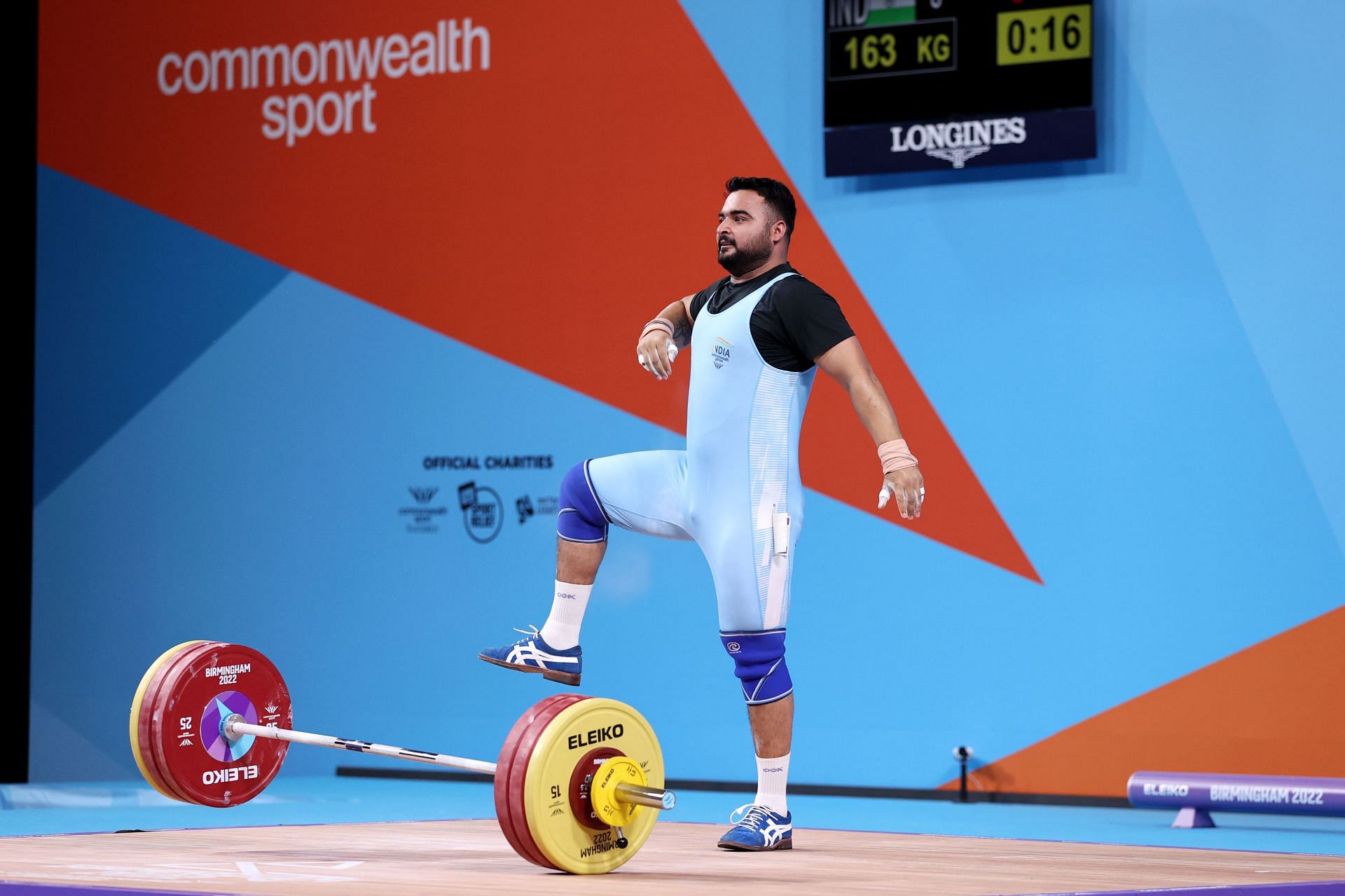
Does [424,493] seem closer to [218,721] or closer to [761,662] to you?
[218,721]

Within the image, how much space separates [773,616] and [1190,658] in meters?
2.59

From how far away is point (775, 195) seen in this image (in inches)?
175

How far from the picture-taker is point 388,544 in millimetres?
7559

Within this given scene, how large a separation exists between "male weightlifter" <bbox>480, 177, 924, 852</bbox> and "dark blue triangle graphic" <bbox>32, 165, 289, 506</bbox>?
3858 millimetres

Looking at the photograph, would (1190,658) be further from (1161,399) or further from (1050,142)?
(1050,142)

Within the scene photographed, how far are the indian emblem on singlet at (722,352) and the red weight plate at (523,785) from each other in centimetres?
104

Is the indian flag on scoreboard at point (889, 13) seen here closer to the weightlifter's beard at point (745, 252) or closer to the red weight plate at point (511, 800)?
the weightlifter's beard at point (745, 252)

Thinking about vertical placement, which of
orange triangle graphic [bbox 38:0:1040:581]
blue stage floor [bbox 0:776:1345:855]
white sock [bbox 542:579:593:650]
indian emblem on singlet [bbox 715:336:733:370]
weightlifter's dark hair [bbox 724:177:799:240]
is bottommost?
blue stage floor [bbox 0:776:1345:855]

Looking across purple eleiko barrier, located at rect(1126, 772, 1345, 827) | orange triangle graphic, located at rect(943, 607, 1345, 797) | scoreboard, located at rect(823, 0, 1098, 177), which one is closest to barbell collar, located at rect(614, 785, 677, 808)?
purple eleiko barrier, located at rect(1126, 772, 1345, 827)

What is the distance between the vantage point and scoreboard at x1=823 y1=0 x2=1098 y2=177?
6.36 meters

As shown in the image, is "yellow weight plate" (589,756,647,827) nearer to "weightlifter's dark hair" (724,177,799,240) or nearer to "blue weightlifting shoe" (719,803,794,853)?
"blue weightlifting shoe" (719,803,794,853)

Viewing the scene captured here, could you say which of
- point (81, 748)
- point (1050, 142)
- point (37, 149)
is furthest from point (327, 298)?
point (1050, 142)

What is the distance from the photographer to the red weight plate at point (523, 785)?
351 centimetres

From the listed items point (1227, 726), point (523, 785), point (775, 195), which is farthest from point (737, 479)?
point (1227, 726)
